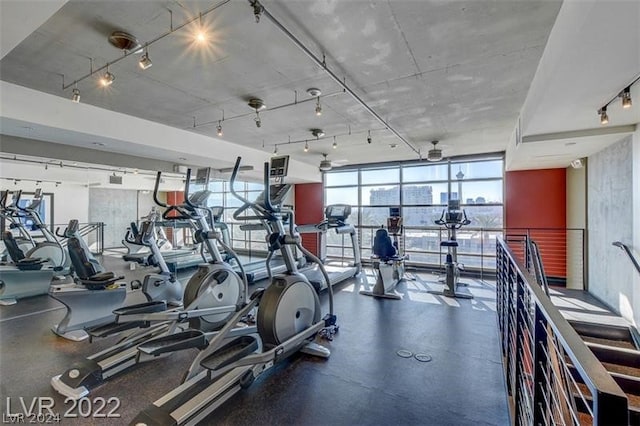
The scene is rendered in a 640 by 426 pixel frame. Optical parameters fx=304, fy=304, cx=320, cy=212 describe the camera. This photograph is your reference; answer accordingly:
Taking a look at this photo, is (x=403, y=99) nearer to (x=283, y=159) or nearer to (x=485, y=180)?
(x=283, y=159)

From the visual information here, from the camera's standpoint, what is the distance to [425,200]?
833cm

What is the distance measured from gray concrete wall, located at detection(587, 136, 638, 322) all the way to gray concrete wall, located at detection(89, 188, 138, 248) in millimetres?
14523

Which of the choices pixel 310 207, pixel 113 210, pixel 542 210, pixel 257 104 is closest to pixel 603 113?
pixel 257 104

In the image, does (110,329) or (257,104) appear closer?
(110,329)

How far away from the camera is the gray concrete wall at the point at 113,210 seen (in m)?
11.8

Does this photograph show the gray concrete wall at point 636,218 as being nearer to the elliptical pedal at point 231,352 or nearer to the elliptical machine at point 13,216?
the elliptical pedal at point 231,352

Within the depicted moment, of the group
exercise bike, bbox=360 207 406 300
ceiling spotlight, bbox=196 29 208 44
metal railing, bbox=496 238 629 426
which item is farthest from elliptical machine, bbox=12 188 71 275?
metal railing, bbox=496 238 629 426

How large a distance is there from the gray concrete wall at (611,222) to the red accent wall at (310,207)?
21.4 ft

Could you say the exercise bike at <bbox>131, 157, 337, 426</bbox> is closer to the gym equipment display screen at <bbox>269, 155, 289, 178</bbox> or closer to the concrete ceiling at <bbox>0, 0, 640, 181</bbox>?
the gym equipment display screen at <bbox>269, 155, 289, 178</bbox>

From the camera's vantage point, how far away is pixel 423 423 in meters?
2.23

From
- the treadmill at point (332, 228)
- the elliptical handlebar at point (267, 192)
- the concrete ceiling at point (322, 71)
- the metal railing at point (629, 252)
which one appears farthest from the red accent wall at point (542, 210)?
the elliptical handlebar at point (267, 192)

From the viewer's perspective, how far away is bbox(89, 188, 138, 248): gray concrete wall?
11791 mm

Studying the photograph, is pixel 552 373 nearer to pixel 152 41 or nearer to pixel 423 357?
pixel 423 357

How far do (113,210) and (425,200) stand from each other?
39.0 feet
